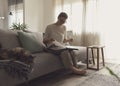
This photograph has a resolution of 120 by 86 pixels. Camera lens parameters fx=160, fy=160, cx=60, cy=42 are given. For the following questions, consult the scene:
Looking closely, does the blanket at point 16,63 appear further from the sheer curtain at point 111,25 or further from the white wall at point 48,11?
the white wall at point 48,11

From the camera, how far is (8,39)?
2309mm

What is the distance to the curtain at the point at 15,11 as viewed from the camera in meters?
4.06

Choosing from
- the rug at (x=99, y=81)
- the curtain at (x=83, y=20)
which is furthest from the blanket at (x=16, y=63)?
the curtain at (x=83, y=20)

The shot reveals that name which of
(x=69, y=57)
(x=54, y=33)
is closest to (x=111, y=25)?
(x=54, y=33)

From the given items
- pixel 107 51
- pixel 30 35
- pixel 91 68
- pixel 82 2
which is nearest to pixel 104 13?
pixel 82 2

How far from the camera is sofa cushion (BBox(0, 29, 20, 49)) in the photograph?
222 cm

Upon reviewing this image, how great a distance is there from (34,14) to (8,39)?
2.62 m

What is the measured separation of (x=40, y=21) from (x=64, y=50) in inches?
110

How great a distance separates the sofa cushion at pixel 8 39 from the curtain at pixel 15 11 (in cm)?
173

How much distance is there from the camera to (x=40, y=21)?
5.02 meters

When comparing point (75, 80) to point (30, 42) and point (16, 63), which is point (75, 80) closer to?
point (30, 42)

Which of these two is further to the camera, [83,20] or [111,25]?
[83,20]

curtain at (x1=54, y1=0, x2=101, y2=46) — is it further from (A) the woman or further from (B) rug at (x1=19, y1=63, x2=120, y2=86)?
(B) rug at (x1=19, y1=63, x2=120, y2=86)

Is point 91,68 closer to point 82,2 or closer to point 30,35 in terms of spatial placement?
point 30,35
